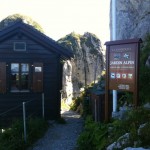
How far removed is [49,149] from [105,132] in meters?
2.72

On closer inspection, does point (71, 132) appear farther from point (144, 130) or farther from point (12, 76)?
point (144, 130)

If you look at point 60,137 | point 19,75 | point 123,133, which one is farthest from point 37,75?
point 123,133

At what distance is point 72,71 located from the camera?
35.7 meters

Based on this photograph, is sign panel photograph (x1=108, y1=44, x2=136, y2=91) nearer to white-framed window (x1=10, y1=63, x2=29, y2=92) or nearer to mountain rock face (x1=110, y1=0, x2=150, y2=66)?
mountain rock face (x1=110, y1=0, x2=150, y2=66)

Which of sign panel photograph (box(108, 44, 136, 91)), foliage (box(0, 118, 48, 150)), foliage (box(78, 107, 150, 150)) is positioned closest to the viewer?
foliage (box(78, 107, 150, 150))

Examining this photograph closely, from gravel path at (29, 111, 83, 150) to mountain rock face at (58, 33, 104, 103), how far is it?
18.5m

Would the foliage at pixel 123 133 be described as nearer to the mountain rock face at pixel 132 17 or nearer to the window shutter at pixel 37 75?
the window shutter at pixel 37 75

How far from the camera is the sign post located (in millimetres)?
9148

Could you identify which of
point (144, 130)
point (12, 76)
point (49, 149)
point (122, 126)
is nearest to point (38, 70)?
point (12, 76)

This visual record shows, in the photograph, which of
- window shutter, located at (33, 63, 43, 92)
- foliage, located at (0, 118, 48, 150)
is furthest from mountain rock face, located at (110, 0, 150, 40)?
foliage, located at (0, 118, 48, 150)

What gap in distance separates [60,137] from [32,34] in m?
6.00

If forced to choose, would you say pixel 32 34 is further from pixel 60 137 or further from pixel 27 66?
pixel 60 137

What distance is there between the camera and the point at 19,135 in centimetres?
1201

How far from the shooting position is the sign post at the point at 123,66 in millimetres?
9148
